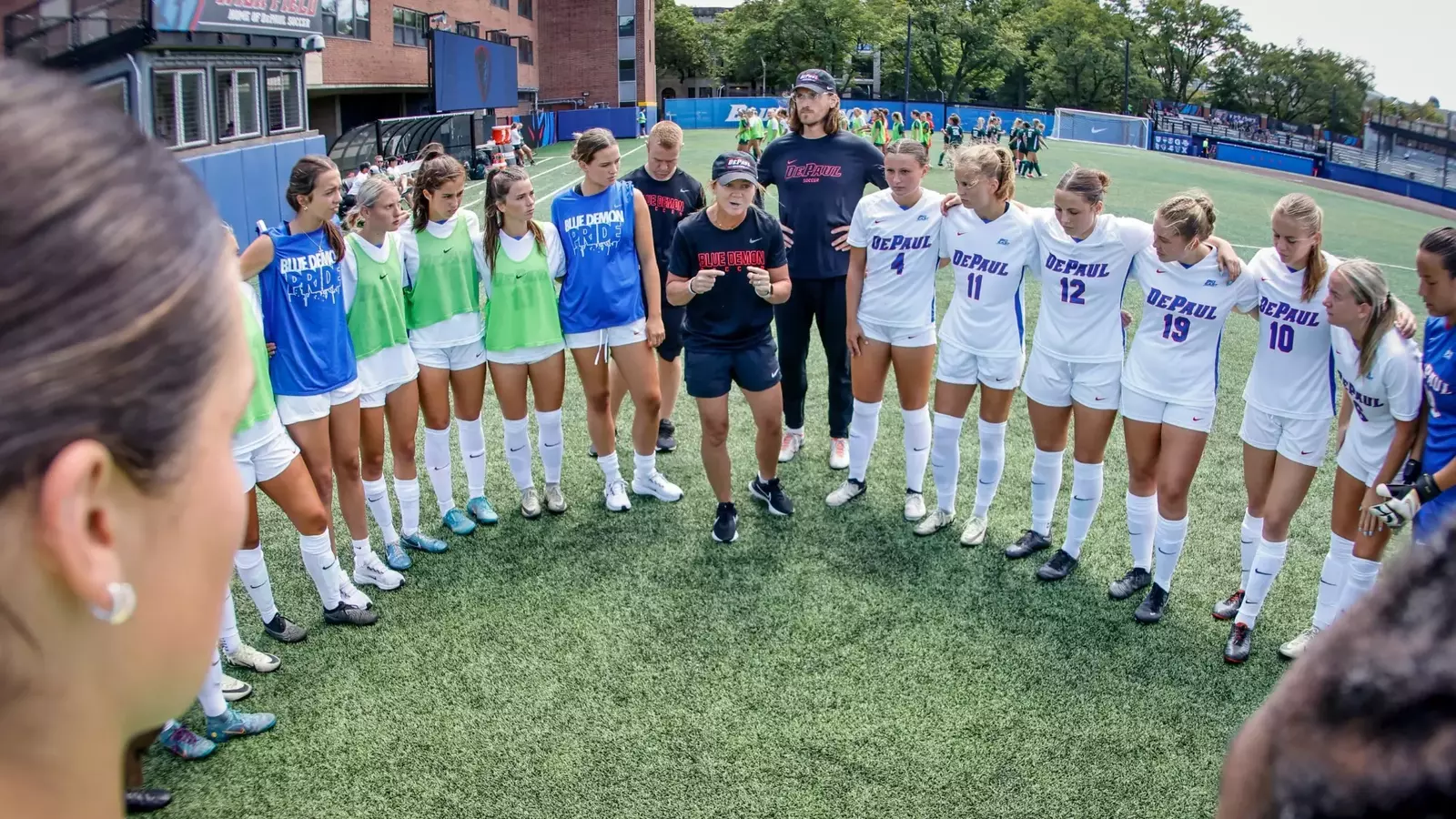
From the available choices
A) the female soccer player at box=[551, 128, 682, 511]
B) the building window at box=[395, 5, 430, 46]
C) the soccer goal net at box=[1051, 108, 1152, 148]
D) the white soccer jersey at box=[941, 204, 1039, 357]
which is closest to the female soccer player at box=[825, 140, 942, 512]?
the white soccer jersey at box=[941, 204, 1039, 357]

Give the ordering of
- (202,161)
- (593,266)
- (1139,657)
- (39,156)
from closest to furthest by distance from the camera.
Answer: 1. (39,156)
2. (1139,657)
3. (593,266)
4. (202,161)

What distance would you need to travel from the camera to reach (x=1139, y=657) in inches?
203

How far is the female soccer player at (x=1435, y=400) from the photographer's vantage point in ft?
13.9

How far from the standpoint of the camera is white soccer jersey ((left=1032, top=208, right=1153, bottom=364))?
18.6 ft

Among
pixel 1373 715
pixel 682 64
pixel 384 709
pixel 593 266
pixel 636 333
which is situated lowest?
pixel 384 709

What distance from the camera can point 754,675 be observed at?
495cm

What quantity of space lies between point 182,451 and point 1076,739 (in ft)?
14.9

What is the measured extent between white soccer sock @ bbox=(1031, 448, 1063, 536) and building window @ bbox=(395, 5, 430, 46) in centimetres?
2869

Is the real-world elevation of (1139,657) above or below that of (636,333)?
below

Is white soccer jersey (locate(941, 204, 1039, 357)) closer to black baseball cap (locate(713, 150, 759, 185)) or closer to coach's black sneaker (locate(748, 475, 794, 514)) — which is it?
black baseball cap (locate(713, 150, 759, 185))

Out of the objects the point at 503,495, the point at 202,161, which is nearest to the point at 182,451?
the point at 503,495

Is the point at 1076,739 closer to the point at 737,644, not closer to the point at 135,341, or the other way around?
the point at 737,644

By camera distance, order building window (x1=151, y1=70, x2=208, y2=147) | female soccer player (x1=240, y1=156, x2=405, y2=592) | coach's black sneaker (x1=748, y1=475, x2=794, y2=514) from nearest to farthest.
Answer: female soccer player (x1=240, y1=156, x2=405, y2=592) < coach's black sneaker (x1=748, y1=475, x2=794, y2=514) < building window (x1=151, y1=70, x2=208, y2=147)

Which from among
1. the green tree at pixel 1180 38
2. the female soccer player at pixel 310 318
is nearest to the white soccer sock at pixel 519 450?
the female soccer player at pixel 310 318
